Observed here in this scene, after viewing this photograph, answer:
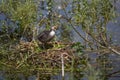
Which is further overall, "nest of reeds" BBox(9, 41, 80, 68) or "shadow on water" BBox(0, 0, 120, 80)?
"nest of reeds" BBox(9, 41, 80, 68)

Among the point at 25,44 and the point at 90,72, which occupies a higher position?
the point at 25,44

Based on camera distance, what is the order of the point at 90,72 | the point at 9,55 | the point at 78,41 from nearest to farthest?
the point at 90,72 → the point at 9,55 → the point at 78,41

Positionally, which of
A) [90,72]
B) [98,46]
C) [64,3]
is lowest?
[90,72]

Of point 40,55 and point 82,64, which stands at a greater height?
point 40,55

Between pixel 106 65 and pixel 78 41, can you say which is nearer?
pixel 106 65

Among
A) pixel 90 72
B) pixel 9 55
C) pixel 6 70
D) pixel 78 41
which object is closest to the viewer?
pixel 90 72

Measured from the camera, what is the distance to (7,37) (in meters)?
11.4

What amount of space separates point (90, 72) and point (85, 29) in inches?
204

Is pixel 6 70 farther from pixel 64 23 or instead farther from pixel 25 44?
pixel 64 23

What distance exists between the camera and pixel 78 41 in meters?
10.9

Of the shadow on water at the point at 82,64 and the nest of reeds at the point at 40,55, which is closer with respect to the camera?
the shadow on water at the point at 82,64

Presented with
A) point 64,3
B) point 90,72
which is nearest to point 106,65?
point 64,3

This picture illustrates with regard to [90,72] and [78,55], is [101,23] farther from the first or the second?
[90,72]

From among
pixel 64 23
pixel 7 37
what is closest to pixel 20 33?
pixel 7 37
